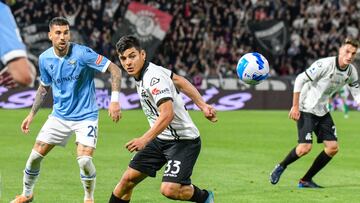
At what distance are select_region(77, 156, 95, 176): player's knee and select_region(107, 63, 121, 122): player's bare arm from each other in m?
0.76

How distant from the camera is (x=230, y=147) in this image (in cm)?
1722

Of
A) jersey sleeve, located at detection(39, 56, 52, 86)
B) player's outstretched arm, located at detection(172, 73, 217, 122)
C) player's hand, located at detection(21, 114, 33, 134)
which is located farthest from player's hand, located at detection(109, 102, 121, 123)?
player's hand, located at detection(21, 114, 33, 134)

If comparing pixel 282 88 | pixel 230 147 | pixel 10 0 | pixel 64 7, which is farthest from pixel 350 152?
pixel 64 7

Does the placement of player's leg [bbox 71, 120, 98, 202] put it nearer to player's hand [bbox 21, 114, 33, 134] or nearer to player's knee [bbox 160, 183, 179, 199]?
player's hand [bbox 21, 114, 33, 134]

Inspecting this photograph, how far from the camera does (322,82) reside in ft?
38.8

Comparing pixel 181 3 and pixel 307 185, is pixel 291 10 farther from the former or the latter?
pixel 307 185

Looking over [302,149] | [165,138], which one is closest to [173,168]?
[165,138]

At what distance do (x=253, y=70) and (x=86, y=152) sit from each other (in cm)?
242

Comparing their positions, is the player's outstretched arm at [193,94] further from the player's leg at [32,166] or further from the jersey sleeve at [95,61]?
the player's leg at [32,166]

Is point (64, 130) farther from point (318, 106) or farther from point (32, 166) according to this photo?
point (318, 106)

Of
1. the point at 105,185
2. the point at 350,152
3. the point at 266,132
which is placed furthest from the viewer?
the point at 266,132

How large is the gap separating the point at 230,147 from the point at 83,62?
8387 millimetres

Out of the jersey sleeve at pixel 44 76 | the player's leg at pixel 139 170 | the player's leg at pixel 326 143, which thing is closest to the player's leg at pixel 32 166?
the jersey sleeve at pixel 44 76

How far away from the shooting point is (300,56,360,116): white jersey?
11.7 m
